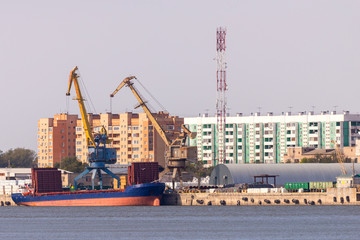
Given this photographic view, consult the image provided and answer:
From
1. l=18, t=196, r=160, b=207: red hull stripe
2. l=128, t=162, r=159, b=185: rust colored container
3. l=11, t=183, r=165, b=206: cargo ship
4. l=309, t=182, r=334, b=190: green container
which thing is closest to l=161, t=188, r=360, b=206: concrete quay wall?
l=18, t=196, r=160, b=207: red hull stripe

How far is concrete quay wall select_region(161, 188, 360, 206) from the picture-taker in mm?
176250

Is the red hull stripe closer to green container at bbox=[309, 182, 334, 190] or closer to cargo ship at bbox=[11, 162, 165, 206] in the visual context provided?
cargo ship at bbox=[11, 162, 165, 206]

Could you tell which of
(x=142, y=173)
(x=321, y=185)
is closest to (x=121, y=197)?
(x=142, y=173)

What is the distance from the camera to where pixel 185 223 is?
14438cm

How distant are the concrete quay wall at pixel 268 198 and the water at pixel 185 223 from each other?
1.92 m

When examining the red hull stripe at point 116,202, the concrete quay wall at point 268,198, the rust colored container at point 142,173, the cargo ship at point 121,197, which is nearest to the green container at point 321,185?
the concrete quay wall at point 268,198

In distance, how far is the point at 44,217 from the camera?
164 metres

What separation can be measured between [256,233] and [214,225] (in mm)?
13258

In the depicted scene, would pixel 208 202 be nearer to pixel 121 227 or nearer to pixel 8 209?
pixel 8 209

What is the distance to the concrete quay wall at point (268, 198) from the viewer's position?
17625cm

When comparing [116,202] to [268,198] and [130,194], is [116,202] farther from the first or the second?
[268,198]

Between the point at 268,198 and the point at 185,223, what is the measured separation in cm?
4109

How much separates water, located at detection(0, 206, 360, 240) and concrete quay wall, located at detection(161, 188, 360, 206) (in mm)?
1919

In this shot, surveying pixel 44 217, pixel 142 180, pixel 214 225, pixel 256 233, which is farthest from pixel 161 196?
pixel 256 233
